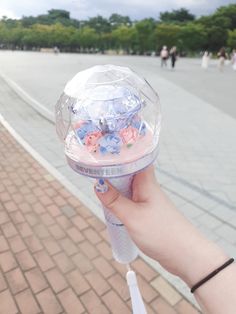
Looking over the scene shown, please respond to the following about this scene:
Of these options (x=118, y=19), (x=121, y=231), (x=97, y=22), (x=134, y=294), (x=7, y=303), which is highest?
(x=118, y=19)

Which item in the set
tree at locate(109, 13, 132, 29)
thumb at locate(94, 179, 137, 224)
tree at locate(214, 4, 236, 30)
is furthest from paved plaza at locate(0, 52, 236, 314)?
tree at locate(109, 13, 132, 29)

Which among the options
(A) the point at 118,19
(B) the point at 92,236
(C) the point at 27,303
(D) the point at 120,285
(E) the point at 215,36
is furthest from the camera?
(A) the point at 118,19

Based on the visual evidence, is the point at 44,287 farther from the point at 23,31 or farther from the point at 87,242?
the point at 23,31

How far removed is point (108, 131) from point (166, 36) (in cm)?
4768

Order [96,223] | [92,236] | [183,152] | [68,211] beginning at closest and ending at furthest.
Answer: [92,236] < [96,223] < [68,211] < [183,152]

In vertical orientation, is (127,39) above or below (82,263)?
above

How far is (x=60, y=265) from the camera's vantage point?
3.23 metres

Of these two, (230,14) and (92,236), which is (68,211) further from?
(230,14)

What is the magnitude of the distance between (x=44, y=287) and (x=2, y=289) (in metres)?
0.41

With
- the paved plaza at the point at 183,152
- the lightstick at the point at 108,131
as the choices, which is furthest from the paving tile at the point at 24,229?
the lightstick at the point at 108,131

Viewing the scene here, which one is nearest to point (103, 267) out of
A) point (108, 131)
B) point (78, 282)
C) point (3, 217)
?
point (78, 282)

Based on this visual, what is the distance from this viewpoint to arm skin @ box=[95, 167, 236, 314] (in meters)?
1.32

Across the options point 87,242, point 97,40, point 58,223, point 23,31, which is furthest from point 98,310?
point 23,31

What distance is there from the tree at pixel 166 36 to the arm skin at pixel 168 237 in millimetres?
46445
